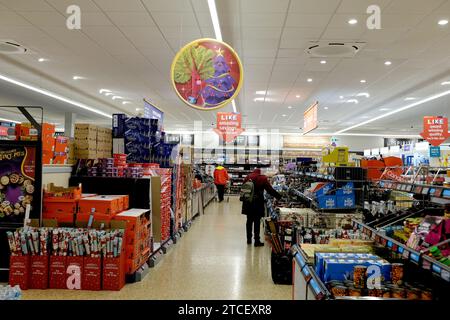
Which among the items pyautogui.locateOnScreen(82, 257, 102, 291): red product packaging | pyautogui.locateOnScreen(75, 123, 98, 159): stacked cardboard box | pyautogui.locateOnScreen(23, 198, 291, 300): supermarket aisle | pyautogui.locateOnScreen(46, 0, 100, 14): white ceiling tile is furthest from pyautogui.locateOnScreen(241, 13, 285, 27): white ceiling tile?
pyautogui.locateOnScreen(82, 257, 102, 291): red product packaging

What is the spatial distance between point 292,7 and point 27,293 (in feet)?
17.5

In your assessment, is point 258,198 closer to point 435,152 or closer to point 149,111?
point 149,111

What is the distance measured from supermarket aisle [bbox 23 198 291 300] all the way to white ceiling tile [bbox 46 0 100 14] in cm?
422

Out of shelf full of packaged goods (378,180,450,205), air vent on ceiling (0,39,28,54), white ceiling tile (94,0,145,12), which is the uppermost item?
air vent on ceiling (0,39,28,54)

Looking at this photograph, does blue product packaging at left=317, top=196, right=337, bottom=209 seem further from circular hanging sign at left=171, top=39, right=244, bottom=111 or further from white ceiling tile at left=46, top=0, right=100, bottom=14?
white ceiling tile at left=46, top=0, right=100, bottom=14

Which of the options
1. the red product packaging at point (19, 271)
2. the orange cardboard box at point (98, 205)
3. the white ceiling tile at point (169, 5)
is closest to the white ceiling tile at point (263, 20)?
the white ceiling tile at point (169, 5)

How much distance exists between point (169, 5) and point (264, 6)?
1507 millimetres

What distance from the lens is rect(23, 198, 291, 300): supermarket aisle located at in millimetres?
4027

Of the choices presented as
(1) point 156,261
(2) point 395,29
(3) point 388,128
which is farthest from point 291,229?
(3) point 388,128

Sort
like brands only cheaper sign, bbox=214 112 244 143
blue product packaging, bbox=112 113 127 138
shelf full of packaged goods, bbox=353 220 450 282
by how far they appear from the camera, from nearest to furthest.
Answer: shelf full of packaged goods, bbox=353 220 450 282 < blue product packaging, bbox=112 113 127 138 < like brands only cheaper sign, bbox=214 112 244 143

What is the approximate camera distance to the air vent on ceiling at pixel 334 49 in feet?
23.2

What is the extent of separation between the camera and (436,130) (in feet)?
38.6

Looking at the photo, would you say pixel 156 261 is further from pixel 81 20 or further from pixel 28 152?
pixel 81 20

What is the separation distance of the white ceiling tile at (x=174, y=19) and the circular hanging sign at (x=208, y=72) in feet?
5.55
